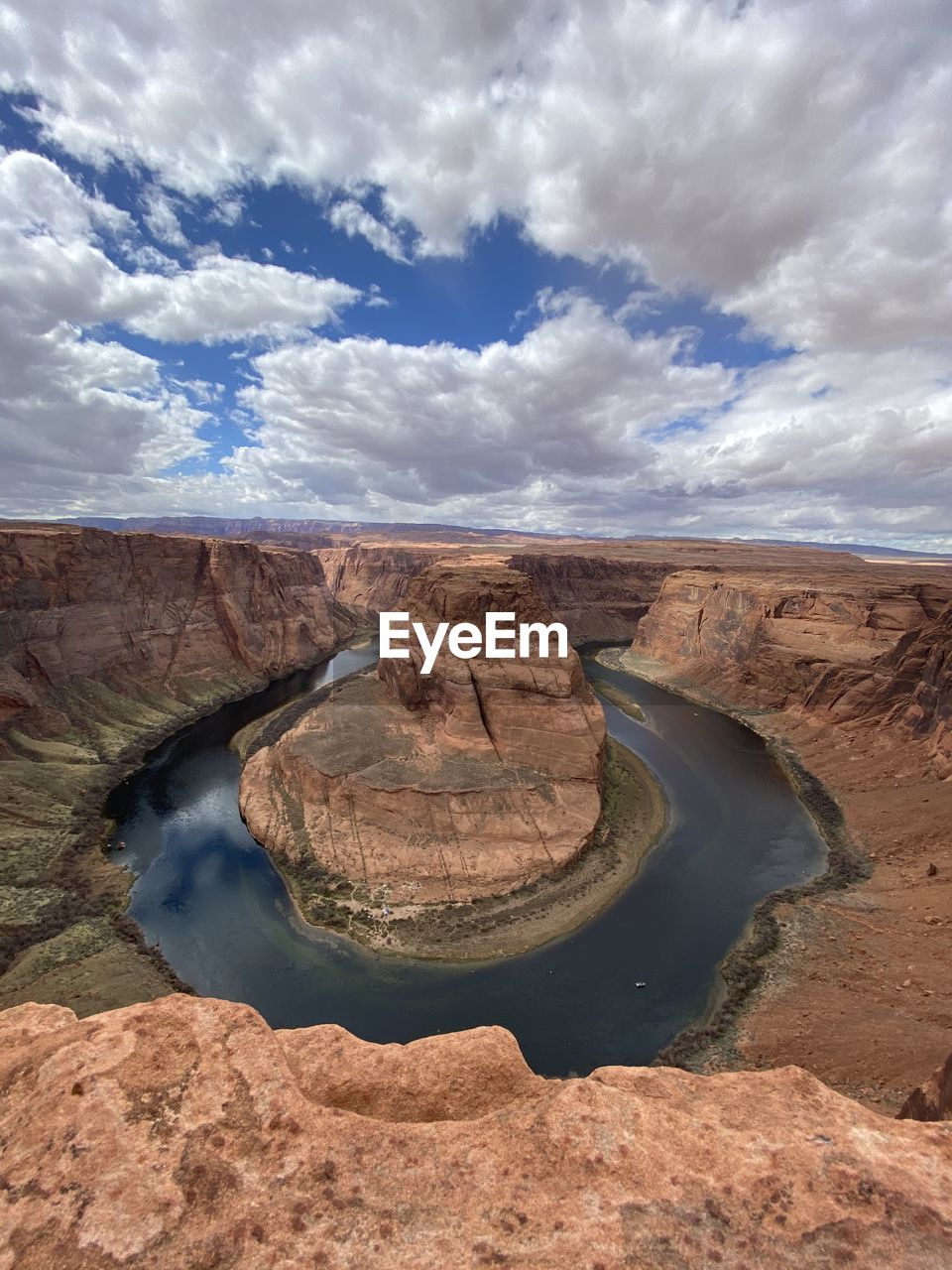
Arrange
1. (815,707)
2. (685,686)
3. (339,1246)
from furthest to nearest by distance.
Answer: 1. (685,686)
2. (815,707)
3. (339,1246)

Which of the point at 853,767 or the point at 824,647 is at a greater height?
the point at 824,647

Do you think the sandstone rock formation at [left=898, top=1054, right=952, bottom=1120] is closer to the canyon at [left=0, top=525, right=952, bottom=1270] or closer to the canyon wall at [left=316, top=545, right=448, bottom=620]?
the canyon at [left=0, top=525, right=952, bottom=1270]

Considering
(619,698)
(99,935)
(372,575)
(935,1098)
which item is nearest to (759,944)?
(935,1098)

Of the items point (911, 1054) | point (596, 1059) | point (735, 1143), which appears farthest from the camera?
point (596, 1059)

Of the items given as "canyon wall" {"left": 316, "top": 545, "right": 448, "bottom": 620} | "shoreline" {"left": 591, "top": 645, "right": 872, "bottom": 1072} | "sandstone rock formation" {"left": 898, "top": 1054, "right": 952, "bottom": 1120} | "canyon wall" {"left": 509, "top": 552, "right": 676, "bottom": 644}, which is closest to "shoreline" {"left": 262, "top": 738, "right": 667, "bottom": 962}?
"shoreline" {"left": 591, "top": 645, "right": 872, "bottom": 1072}

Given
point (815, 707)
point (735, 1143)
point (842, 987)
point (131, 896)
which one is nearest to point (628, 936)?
point (842, 987)

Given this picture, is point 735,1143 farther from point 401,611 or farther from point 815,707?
point 815,707

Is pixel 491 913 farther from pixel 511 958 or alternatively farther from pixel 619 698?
pixel 619 698
